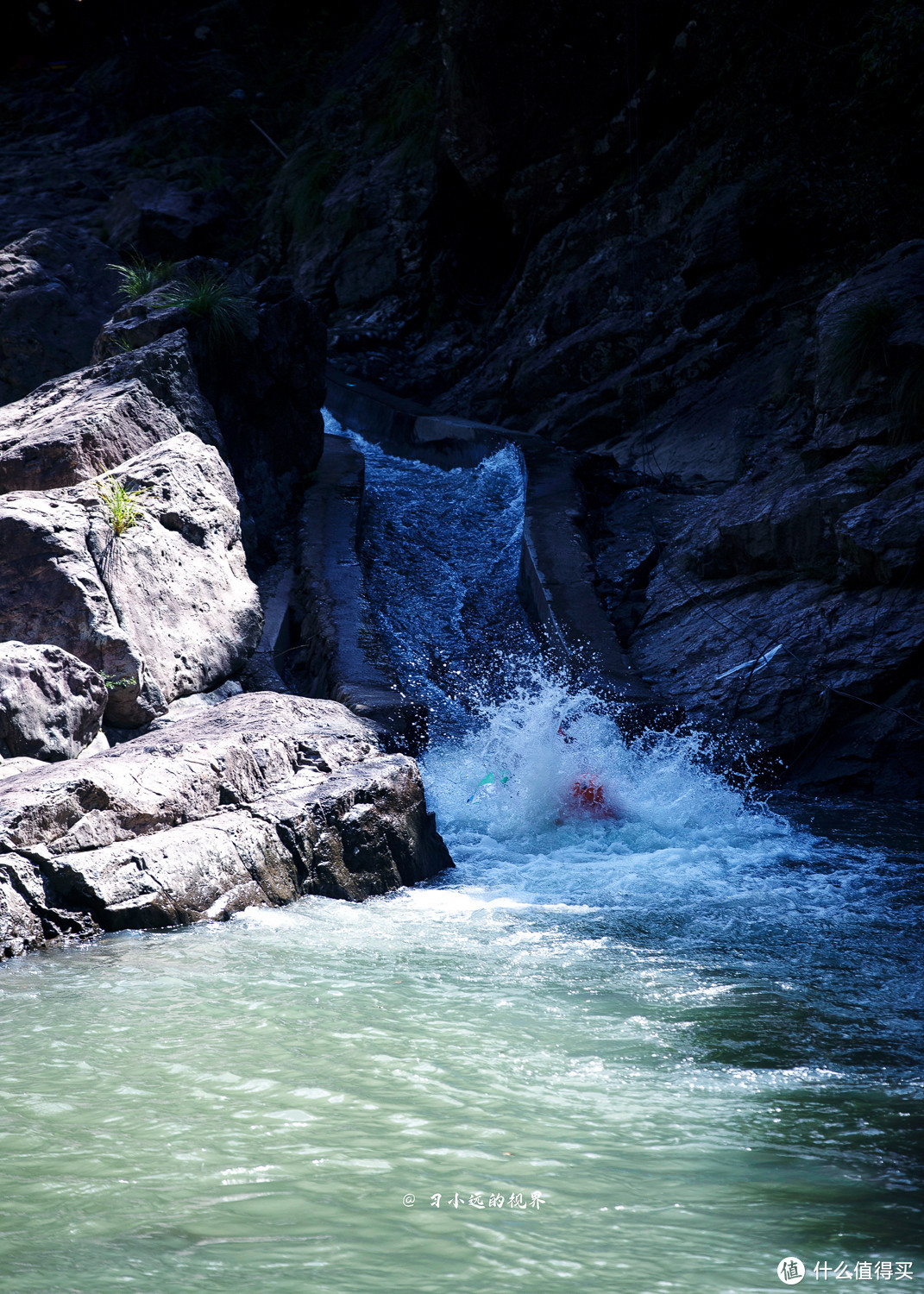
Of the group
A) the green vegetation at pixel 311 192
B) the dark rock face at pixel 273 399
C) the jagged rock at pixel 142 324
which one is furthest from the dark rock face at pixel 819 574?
the green vegetation at pixel 311 192

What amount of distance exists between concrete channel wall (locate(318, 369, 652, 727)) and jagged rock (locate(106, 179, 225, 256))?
7.39 metres

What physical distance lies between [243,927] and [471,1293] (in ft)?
8.30

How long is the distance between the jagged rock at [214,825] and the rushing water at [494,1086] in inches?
5.7

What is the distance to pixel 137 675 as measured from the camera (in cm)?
567

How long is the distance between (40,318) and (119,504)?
635cm

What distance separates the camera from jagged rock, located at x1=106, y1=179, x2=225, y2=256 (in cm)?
1902

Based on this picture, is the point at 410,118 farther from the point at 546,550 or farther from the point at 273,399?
the point at 546,550

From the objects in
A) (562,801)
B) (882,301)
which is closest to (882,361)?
(882,301)

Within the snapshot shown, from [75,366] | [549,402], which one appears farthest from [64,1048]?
[549,402]

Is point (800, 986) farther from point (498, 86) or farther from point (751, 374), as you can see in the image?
point (498, 86)

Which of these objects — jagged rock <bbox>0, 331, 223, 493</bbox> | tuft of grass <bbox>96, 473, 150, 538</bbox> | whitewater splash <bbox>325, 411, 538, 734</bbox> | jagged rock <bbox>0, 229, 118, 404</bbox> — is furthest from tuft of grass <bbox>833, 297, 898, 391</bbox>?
jagged rock <bbox>0, 229, 118, 404</bbox>

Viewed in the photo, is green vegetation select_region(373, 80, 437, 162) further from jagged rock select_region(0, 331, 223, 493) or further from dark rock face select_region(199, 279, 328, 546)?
jagged rock select_region(0, 331, 223, 493)

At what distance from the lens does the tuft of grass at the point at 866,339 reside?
7.93m

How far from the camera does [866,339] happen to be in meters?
7.96
